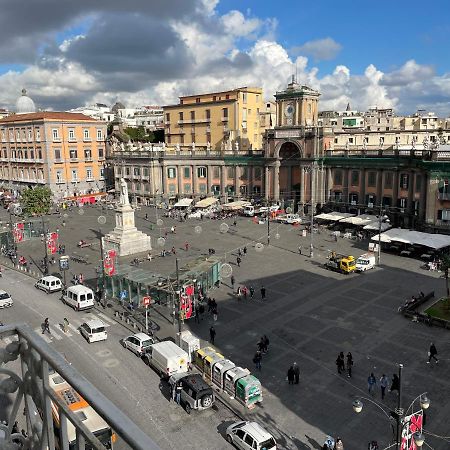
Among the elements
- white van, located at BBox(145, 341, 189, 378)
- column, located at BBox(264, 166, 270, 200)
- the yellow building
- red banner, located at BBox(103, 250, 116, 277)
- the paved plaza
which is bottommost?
the paved plaza

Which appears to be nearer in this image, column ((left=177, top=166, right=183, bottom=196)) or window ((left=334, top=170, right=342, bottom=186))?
window ((left=334, top=170, right=342, bottom=186))

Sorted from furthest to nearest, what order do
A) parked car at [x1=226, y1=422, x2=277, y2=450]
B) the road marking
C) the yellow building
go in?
1. the yellow building
2. the road marking
3. parked car at [x1=226, y1=422, x2=277, y2=450]

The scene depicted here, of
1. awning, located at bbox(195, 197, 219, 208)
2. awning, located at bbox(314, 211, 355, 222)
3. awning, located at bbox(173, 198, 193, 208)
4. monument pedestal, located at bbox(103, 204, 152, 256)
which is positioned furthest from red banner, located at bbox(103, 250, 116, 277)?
awning, located at bbox(173, 198, 193, 208)

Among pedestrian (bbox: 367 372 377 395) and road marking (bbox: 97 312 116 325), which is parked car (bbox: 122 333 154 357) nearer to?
road marking (bbox: 97 312 116 325)

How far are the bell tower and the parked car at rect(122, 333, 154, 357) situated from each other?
5111cm

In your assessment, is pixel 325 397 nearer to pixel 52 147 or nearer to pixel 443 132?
pixel 443 132

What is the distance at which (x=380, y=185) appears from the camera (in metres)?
63.1

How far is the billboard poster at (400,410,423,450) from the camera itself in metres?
15.8

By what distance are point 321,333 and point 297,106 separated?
48.5 meters

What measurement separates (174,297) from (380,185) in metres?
41.3

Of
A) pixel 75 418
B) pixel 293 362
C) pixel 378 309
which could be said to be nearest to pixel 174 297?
pixel 293 362

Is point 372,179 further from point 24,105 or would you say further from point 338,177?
point 24,105

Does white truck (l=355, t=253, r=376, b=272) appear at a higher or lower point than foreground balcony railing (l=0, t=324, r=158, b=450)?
lower

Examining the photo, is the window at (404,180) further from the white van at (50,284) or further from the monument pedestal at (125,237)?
the white van at (50,284)
